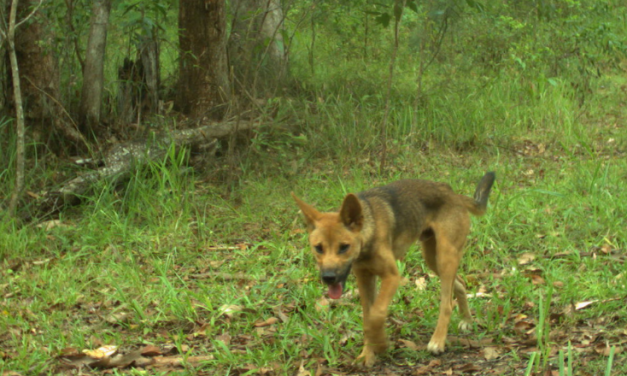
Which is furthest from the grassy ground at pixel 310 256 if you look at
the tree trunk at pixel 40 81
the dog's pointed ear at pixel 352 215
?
the dog's pointed ear at pixel 352 215

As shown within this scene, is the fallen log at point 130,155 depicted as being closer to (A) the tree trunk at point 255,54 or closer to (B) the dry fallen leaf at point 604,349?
(A) the tree trunk at point 255,54

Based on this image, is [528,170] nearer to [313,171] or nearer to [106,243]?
[313,171]

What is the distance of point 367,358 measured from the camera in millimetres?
4445

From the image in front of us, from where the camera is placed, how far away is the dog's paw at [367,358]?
175 inches

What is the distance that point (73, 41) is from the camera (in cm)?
812

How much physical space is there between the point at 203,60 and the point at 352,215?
4.76 metres

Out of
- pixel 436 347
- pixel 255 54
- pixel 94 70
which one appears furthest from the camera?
pixel 255 54

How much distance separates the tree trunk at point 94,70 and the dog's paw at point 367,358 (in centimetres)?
468

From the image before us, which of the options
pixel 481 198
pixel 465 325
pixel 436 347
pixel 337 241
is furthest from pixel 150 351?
pixel 481 198

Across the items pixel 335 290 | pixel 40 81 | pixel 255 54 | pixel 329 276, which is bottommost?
pixel 335 290

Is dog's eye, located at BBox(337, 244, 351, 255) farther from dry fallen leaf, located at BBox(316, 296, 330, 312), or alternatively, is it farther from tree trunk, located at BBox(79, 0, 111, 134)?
tree trunk, located at BBox(79, 0, 111, 134)

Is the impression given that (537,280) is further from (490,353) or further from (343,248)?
(343,248)

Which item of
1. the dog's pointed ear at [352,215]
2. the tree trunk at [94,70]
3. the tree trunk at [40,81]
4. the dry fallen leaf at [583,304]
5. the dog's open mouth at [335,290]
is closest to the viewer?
the dog's open mouth at [335,290]

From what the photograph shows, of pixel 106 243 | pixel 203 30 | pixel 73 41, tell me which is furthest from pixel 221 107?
pixel 106 243
